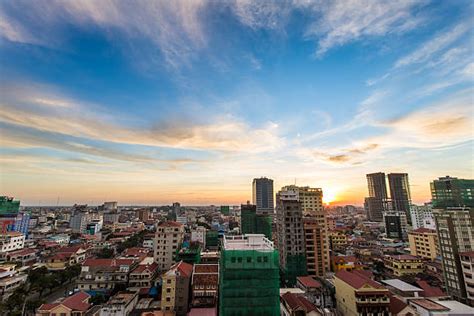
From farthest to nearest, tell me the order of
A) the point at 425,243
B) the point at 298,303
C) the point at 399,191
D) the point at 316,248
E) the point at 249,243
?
the point at 399,191 < the point at 425,243 < the point at 316,248 < the point at 249,243 < the point at 298,303

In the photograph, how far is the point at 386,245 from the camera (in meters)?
64.4

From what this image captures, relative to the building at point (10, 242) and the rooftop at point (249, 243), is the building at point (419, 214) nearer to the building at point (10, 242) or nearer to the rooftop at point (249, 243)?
the rooftop at point (249, 243)

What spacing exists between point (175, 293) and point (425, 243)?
50.9 metres

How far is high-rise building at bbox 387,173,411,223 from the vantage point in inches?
4717

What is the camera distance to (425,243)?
50.2 m

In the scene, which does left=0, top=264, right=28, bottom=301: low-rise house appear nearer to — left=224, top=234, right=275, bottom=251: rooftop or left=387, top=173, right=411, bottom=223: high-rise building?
left=224, top=234, right=275, bottom=251: rooftop

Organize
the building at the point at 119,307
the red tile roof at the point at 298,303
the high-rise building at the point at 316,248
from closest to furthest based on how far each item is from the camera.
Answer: the red tile roof at the point at 298,303 < the building at the point at 119,307 < the high-rise building at the point at 316,248

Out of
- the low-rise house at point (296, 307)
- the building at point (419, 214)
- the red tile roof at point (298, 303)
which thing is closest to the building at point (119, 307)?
the low-rise house at point (296, 307)

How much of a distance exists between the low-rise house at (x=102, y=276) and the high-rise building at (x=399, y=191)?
127 m

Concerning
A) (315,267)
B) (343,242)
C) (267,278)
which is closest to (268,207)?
(343,242)

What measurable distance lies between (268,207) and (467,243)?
106066 mm

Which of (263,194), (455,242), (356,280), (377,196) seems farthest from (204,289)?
(377,196)

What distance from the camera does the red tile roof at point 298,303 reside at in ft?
82.2

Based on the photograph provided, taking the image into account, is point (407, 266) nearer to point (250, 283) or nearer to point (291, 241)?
point (291, 241)
